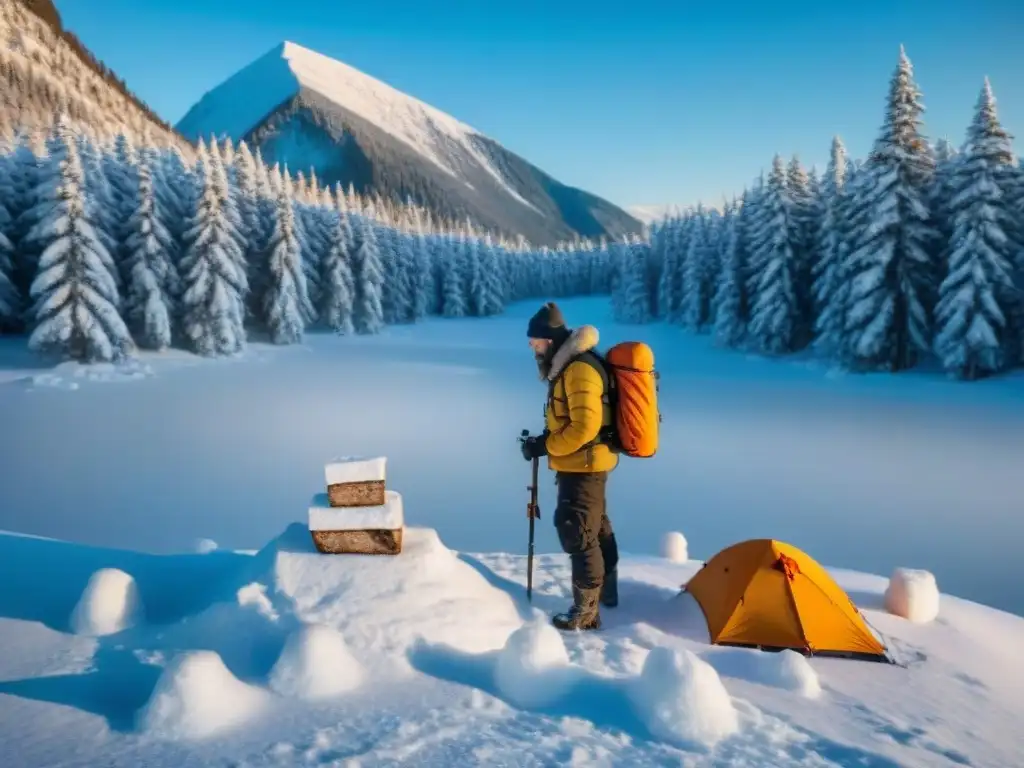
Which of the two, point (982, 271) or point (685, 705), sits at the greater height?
point (982, 271)

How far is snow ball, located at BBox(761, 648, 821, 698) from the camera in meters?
3.53

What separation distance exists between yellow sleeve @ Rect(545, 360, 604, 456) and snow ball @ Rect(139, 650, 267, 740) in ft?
7.79

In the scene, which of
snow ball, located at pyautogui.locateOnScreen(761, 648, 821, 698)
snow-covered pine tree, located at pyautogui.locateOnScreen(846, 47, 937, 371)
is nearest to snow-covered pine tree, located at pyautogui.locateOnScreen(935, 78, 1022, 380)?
snow-covered pine tree, located at pyautogui.locateOnScreen(846, 47, 937, 371)

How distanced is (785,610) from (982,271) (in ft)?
71.7

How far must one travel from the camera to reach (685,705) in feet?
9.86

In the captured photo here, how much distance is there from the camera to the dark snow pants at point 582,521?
4297 millimetres

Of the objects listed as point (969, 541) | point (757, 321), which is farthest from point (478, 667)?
point (757, 321)

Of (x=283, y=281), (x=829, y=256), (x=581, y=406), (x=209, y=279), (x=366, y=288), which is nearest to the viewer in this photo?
(x=581, y=406)

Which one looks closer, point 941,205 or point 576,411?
point 576,411

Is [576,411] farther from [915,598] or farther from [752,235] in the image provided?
[752,235]

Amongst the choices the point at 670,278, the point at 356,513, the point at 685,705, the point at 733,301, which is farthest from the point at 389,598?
the point at 670,278

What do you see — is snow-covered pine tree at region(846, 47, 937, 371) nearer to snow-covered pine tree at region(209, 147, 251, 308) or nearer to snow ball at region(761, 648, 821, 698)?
snow ball at region(761, 648, 821, 698)

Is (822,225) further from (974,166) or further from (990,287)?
(990,287)

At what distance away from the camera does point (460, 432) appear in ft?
45.3
